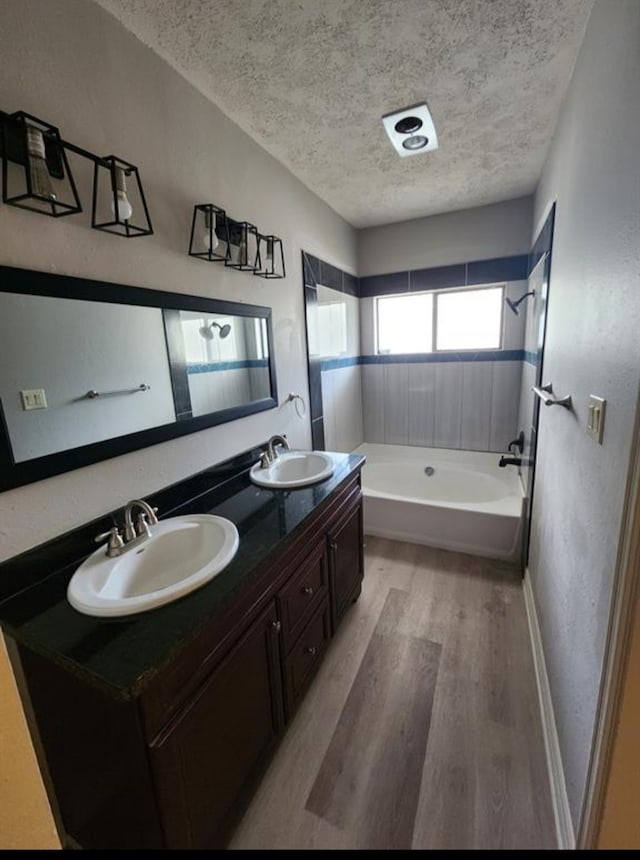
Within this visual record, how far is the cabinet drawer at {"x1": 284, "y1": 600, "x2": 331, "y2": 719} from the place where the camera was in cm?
133

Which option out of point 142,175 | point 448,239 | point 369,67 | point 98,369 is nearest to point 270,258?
point 142,175

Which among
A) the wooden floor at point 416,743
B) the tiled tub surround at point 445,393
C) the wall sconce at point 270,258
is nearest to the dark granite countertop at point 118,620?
the wooden floor at point 416,743

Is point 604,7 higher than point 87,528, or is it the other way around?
point 604,7

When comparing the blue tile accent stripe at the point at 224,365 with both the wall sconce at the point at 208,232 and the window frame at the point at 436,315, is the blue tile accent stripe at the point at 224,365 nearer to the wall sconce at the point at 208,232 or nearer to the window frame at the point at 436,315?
the wall sconce at the point at 208,232

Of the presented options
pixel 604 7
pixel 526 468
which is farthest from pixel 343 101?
pixel 526 468

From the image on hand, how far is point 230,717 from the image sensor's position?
1.02 meters

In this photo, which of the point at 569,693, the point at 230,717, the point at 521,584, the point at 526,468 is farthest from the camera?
the point at 526,468

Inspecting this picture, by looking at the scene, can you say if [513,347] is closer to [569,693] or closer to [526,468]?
[526,468]

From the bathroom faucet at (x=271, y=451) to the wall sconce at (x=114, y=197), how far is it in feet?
3.47

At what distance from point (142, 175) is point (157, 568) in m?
1.35

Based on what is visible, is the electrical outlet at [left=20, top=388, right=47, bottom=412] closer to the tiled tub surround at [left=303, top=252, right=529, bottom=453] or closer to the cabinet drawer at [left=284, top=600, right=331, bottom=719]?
the cabinet drawer at [left=284, top=600, right=331, bottom=719]

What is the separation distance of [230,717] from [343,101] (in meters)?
2.33

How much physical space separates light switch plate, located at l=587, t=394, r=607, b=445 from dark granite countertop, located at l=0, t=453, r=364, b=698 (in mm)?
924

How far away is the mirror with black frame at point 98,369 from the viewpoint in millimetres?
991
